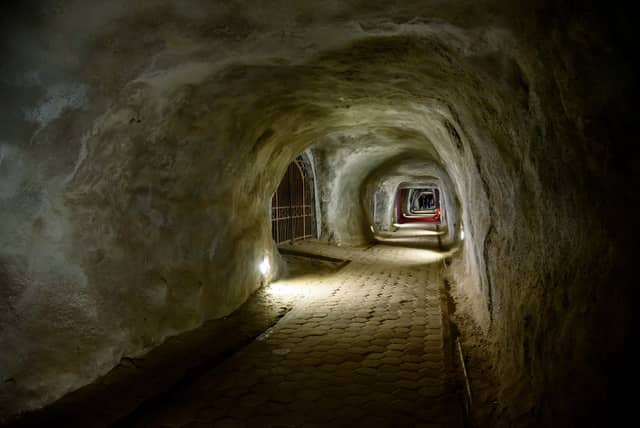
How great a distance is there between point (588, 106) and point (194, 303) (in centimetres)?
520

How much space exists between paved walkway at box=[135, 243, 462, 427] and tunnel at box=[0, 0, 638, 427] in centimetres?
3

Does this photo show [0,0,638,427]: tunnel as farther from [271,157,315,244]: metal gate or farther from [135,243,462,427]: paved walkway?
[271,157,315,244]: metal gate

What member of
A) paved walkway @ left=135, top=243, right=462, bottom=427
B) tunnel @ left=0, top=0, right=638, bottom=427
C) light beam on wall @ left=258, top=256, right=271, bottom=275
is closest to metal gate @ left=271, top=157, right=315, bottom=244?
light beam on wall @ left=258, top=256, right=271, bottom=275

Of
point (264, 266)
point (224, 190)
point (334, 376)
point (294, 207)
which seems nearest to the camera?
point (334, 376)

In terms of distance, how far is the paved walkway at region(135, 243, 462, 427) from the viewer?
3.70 m

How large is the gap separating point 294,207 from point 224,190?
821 centimetres

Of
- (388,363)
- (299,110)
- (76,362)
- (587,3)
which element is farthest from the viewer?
(299,110)

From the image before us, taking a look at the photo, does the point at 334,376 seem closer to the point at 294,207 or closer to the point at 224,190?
the point at 224,190

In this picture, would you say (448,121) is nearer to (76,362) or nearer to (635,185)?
(635,185)

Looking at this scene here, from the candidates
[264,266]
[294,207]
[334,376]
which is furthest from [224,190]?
[294,207]

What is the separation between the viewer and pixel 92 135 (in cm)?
405

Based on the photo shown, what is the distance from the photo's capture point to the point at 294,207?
15148 mm

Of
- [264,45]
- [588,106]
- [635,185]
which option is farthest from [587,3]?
[264,45]

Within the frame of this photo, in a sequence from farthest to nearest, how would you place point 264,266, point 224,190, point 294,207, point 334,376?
point 294,207
point 264,266
point 224,190
point 334,376
